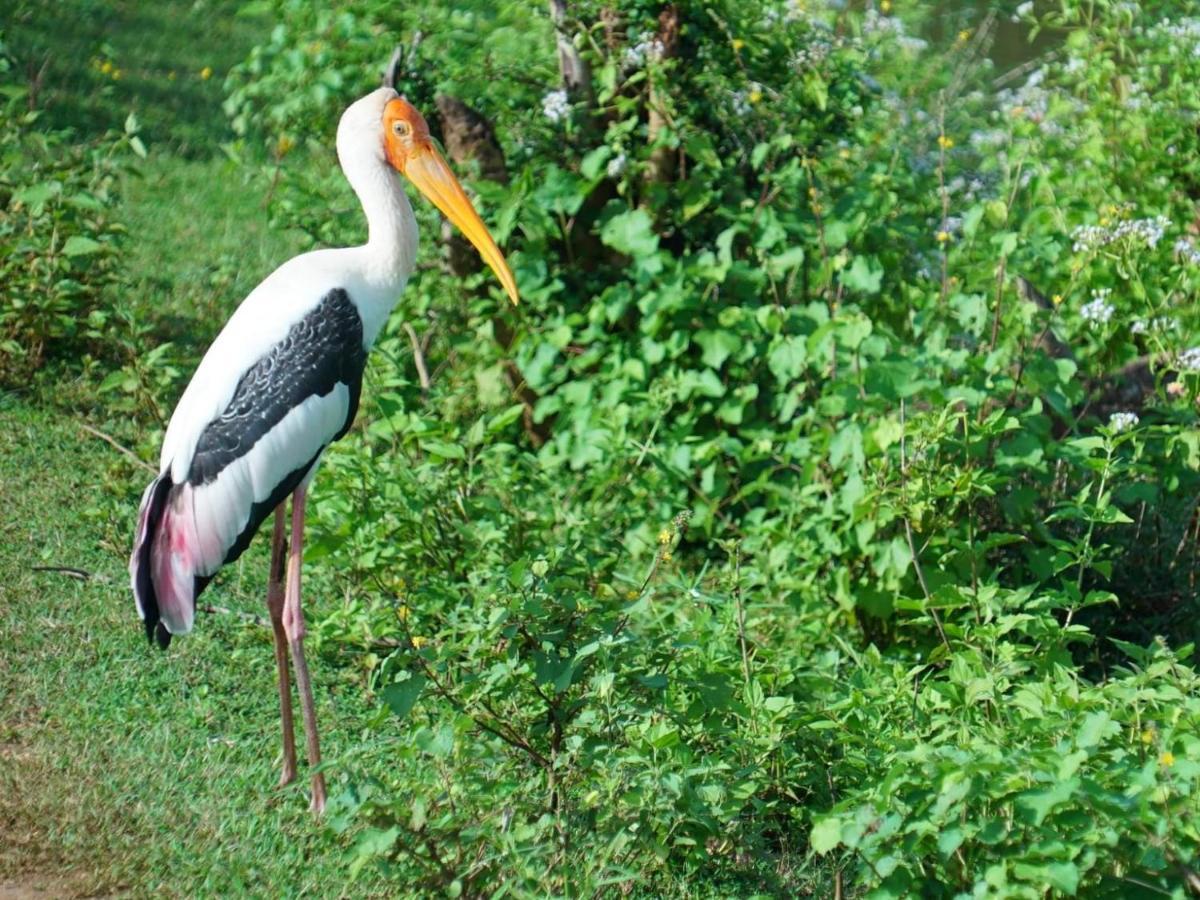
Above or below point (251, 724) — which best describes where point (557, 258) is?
above

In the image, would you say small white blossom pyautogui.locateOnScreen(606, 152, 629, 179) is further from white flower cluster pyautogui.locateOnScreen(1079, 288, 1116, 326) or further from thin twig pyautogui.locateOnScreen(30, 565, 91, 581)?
thin twig pyautogui.locateOnScreen(30, 565, 91, 581)

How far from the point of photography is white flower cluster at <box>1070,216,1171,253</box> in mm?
4418

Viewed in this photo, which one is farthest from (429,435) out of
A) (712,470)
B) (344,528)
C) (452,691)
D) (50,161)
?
(50,161)

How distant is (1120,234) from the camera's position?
4492 millimetres

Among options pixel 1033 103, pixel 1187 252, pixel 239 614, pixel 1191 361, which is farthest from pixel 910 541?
pixel 1033 103

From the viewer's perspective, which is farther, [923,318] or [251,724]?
[923,318]

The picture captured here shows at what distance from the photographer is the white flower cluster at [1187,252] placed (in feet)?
15.5

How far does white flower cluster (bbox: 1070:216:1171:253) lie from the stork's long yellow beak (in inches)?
62.7

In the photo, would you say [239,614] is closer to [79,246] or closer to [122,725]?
[122,725]

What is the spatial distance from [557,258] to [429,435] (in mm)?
979

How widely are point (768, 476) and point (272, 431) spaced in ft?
5.48

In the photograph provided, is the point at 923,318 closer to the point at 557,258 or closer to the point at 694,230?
the point at 694,230

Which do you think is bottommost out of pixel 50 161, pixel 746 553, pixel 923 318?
pixel 746 553

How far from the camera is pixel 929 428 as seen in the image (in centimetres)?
404
